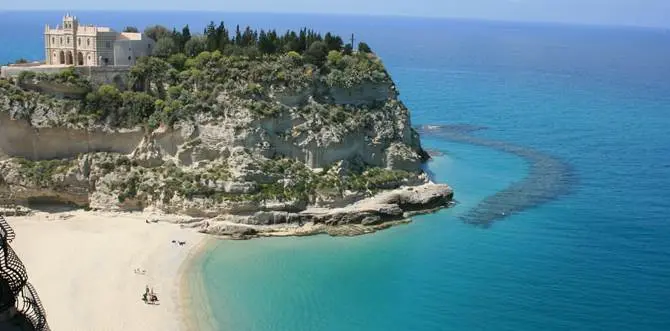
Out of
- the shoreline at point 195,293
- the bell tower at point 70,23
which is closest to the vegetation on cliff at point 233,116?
the shoreline at point 195,293

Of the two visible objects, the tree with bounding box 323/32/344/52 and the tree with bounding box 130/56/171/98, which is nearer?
the tree with bounding box 130/56/171/98

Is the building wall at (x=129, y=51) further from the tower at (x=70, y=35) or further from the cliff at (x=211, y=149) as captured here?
the tower at (x=70, y=35)

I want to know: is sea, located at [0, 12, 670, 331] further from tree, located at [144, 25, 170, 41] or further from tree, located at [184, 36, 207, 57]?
tree, located at [144, 25, 170, 41]

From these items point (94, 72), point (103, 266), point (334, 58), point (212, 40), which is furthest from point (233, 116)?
point (103, 266)

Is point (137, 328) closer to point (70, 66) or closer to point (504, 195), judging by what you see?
point (70, 66)

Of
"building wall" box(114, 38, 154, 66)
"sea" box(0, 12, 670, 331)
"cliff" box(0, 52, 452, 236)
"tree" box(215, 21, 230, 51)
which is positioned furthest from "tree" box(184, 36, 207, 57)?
"sea" box(0, 12, 670, 331)
